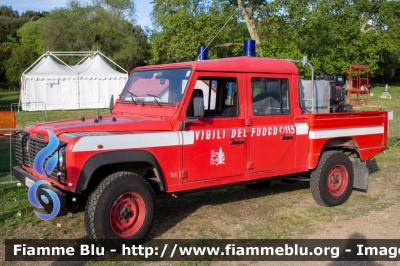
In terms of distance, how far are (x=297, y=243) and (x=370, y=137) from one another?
285 cm

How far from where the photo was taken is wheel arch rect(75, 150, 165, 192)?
4711 millimetres

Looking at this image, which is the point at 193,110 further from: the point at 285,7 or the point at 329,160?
the point at 285,7

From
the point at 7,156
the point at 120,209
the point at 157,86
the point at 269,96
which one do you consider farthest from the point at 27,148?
the point at 7,156

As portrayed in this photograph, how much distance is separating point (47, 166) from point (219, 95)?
254 cm

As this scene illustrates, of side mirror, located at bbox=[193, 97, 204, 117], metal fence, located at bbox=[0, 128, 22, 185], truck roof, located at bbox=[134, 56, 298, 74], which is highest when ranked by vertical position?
truck roof, located at bbox=[134, 56, 298, 74]

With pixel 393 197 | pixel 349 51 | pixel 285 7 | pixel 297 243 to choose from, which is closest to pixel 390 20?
pixel 349 51

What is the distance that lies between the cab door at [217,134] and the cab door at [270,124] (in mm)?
179

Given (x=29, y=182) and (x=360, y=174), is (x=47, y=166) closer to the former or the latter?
(x=29, y=182)

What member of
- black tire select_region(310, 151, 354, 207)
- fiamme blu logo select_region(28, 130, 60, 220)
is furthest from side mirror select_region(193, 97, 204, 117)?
black tire select_region(310, 151, 354, 207)

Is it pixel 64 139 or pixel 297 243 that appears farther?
pixel 297 243

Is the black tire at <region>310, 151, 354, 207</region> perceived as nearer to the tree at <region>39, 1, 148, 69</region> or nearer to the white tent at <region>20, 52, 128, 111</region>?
the white tent at <region>20, 52, 128, 111</region>

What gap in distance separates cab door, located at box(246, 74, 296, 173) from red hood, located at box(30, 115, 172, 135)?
1.34m

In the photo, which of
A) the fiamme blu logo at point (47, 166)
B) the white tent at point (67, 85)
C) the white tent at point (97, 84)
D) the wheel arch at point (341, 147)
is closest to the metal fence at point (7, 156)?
the fiamme blu logo at point (47, 166)

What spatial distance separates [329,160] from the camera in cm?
696
